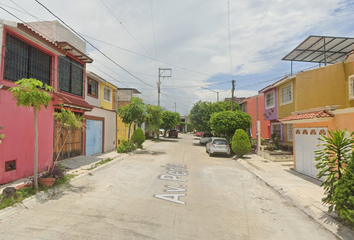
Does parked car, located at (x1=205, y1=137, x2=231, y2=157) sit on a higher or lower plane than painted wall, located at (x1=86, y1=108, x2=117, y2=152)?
lower

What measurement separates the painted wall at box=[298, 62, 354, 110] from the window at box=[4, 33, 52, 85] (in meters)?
13.0

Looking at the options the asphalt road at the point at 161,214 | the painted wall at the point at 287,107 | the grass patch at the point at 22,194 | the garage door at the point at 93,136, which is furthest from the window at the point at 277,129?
the grass patch at the point at 22,194

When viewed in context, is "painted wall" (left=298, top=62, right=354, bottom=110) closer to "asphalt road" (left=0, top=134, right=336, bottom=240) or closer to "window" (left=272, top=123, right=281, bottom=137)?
"asphalt road" (left=0, top=134, right=336, bottom=240)

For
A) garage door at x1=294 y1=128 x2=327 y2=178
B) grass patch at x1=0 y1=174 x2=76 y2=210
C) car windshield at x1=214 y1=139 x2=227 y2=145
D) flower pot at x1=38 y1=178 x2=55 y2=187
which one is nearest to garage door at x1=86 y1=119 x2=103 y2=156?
grass patch at x1=0 y1=174 x2=76 y2=210

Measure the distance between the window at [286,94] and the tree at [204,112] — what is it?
1091 cm

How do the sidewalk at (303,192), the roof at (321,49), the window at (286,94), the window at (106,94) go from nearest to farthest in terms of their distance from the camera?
the sidewalk at (303,192) → the roof at (321,49) → the window at (286,94) → the window at (106,94)

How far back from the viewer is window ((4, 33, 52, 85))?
739cm

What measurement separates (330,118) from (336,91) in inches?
102

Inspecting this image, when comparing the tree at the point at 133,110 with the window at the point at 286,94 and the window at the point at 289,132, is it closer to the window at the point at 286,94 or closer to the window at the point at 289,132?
the window at the point at 286,94

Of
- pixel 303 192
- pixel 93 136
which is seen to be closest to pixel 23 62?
pixel 93 136

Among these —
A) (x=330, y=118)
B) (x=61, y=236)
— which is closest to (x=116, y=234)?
(x=61, y=236)

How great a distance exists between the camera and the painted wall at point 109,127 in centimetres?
1567

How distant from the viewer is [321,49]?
1405cm

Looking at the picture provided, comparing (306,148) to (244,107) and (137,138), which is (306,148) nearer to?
(137,138)
